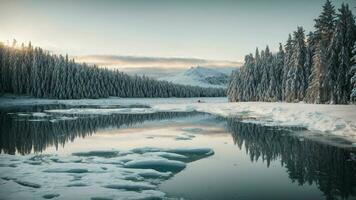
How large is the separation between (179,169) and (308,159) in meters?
6.19

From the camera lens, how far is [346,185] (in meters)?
12.6

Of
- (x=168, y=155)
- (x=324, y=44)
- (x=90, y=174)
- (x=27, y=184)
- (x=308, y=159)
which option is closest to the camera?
(x=27, y=184)

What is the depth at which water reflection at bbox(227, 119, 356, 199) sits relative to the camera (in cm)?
1277

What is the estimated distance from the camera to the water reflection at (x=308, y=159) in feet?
41.9

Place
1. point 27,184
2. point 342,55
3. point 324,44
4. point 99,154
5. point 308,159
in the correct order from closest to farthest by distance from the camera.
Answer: point 27,184, point 308,159, point 99,154, point 342,55, point 324,44

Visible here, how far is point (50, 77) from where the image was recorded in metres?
102

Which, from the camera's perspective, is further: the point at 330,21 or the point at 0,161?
the point at 330,21

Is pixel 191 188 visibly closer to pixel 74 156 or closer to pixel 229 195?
pixel 229 195

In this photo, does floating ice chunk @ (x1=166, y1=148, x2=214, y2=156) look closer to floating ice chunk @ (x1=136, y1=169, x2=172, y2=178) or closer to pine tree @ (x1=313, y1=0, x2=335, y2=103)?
floating ice chunk @ (x1=136, y1=169, x2=172, y2=178)

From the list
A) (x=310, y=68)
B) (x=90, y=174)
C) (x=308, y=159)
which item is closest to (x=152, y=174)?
(x=90, y=174)

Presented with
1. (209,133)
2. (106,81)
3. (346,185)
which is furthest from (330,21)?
(106,81)

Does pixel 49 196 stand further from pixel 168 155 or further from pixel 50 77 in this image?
pixel 50 77

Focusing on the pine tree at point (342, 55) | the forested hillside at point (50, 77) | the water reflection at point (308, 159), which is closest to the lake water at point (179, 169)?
the water reflection at point (308, 159)

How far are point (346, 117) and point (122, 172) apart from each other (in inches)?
789
